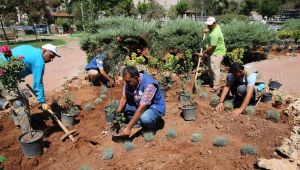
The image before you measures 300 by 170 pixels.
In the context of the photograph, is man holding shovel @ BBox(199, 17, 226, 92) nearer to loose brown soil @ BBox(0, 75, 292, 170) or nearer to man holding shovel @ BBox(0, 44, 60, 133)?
loose brown soil @ BBox(0, 75, 292, 170)

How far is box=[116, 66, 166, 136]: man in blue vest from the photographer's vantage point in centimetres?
426

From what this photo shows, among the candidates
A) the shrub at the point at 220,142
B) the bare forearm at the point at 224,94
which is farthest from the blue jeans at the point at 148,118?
the bare forearm at the point at 224,94

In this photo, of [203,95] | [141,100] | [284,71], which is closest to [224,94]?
[203,95]

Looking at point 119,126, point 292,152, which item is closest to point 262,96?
point 292,152

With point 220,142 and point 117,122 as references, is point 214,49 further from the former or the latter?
point 117,122

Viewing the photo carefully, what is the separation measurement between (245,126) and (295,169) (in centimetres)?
139

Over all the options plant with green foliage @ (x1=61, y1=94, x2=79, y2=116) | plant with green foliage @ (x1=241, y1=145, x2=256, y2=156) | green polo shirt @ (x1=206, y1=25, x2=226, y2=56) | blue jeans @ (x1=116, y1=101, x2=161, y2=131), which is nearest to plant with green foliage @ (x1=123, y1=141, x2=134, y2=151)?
blue jeans @ (x1=116, y1=101, x2=161, y2=131)

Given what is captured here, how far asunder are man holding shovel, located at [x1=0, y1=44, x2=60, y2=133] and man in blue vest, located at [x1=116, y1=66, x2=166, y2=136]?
3.92 ft

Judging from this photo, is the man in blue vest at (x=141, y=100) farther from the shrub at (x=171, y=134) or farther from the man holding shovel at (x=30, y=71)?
the man holding shovel at (x=30, y=71)

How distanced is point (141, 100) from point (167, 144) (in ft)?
2.55

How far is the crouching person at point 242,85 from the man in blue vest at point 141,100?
4.81ft

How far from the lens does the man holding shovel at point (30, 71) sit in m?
4.44

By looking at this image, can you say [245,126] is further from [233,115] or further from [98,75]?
[98,75]

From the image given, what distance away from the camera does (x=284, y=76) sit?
898 cm
